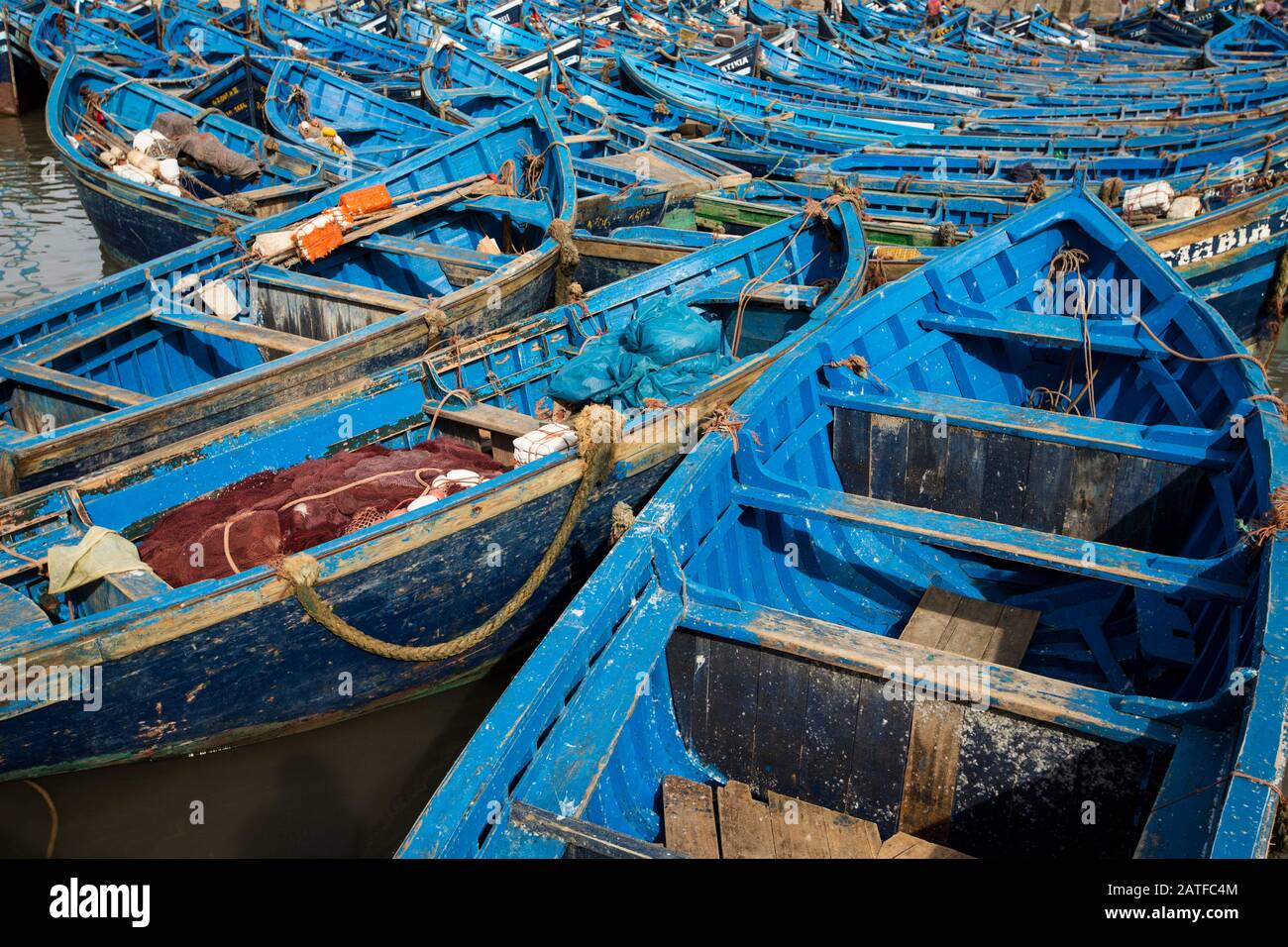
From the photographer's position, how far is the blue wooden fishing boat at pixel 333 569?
4.95m

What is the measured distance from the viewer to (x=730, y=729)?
454cm

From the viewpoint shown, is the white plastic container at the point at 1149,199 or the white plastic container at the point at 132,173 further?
the white plastic container at the point at 132,173

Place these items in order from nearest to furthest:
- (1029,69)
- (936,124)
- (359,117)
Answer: (359,117) < (936,124) < (1029,69)

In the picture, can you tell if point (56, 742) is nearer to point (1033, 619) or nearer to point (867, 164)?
point (1033, 619)

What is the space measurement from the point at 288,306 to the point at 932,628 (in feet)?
20.8

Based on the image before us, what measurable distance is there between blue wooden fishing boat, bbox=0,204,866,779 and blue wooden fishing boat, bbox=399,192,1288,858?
3.48ft

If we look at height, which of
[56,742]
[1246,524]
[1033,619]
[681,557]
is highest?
[1246,524]

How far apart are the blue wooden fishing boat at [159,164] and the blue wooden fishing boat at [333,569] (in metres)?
4.19

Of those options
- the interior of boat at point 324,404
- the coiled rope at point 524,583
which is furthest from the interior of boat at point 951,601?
the interior of boat at point 324,404

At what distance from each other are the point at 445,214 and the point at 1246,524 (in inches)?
325

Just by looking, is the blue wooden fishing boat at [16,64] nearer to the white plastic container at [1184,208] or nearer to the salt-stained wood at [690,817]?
the white plastic container at [1184,208]

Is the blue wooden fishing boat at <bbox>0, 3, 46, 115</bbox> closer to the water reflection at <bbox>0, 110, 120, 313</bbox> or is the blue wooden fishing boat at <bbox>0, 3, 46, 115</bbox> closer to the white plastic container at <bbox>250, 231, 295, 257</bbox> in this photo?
the water reflection at <bbox>0, 110, 120, 313</bbox>

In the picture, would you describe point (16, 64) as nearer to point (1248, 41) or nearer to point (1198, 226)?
point (1198, 226)
